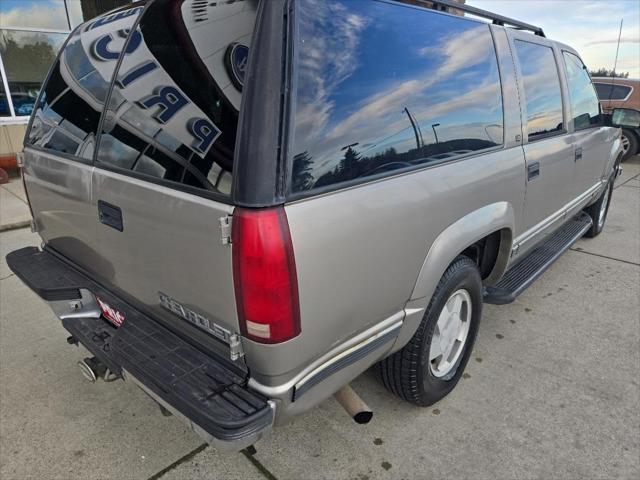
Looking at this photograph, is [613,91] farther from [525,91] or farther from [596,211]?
[525,91]

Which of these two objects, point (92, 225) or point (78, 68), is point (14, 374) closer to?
point (92, 225)

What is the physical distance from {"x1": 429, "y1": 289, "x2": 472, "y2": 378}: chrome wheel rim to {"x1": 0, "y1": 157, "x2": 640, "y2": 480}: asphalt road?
235mm

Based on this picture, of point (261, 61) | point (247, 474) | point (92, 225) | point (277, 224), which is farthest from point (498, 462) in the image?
point (92, 225)

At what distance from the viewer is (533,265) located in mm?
3531

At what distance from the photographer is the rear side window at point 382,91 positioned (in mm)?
1563

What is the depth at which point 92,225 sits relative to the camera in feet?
7.04

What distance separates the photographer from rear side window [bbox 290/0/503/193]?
1563 millimetres

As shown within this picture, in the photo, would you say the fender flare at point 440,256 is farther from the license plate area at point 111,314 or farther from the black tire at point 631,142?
the black tire at point 631,142

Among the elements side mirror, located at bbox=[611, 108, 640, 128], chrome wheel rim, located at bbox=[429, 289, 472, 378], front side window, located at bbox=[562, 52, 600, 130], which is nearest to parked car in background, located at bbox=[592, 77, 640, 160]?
side mirror, located at bbox=[611, 108, 640, 128]

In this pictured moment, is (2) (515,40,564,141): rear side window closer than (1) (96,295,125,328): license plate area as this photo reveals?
No

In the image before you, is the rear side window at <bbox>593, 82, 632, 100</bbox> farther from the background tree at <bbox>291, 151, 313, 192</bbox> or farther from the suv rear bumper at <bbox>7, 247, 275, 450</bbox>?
the suv rear bumper at <bbox>7, 247, 275, 450</bbox>

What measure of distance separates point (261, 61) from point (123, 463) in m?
1.97

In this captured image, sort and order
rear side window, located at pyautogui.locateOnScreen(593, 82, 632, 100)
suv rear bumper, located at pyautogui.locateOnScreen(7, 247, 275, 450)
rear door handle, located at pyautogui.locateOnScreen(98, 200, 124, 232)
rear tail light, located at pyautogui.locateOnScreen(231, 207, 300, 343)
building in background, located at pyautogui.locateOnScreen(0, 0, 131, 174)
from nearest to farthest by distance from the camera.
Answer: rear tail light, located at pyautogui.locateOnScreen(231, 207, 300, 343), suv rear bumper, located at pyautogui.locateOnScreen(7, 247, 275, 450), rear door handle, located at pyautogui.locateOnScreen(98, 200, 124, 232), building in background, located at pyautogui.locateOnScreen(0, 0, 131, 174), rear side window, located at pyautogui.locateOnScreen(593, 82, 632, 100)

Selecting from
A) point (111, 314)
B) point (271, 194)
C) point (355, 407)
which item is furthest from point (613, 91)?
point (111, 314)
